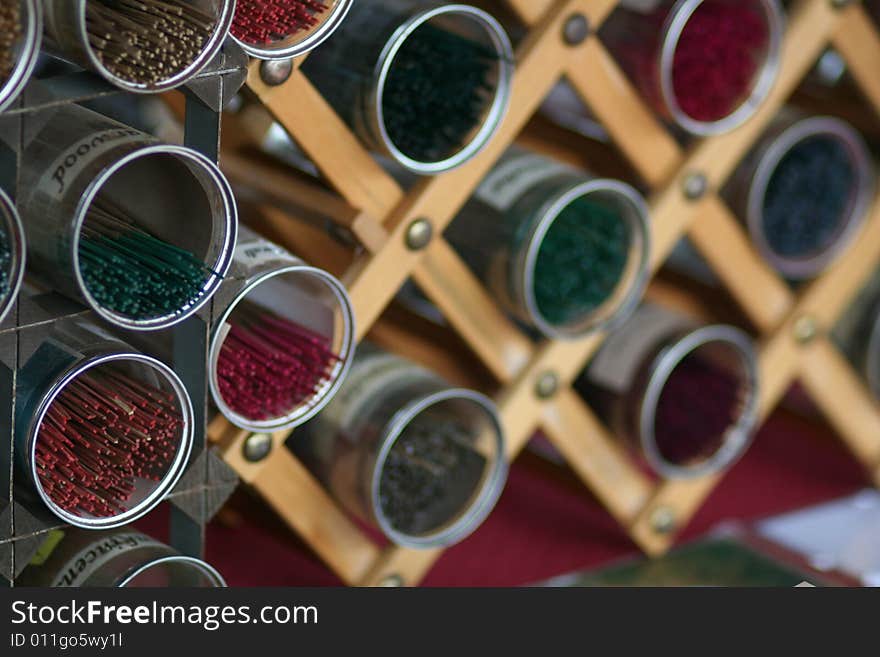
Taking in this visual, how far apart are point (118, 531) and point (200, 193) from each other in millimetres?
251

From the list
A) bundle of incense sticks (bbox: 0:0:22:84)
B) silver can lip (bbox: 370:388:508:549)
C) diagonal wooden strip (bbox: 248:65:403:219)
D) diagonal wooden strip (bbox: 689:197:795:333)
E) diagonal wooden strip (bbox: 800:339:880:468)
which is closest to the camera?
bundle of incense sticks (bbox: 0:0:22:84)

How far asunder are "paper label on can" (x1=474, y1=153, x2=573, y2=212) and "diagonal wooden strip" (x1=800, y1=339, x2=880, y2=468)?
40cm

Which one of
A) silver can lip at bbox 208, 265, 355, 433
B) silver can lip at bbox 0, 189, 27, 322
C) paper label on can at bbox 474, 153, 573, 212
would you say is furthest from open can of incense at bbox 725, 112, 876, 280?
silver can lip at bbox 0, 189, 27, 322

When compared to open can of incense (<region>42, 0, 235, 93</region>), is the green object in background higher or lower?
lower

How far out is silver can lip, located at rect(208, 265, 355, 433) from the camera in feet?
3.07

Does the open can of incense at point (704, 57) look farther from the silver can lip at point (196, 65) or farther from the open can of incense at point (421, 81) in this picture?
the silver can lip at point (196, 65)

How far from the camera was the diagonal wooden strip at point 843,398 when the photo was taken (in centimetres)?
143

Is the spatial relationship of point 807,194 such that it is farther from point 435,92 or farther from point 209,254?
point 209,254

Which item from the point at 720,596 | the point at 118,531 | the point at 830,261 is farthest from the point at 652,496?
the point at 118,531

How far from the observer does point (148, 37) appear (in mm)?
813

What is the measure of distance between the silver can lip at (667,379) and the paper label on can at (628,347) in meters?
0.03

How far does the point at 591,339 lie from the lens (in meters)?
1.24

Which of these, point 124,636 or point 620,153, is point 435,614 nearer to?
point 124,636

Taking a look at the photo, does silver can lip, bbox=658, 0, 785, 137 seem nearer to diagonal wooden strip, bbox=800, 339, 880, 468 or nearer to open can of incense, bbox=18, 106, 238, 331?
diagonal wooden strip, bbox=800, 339, 880, 468
